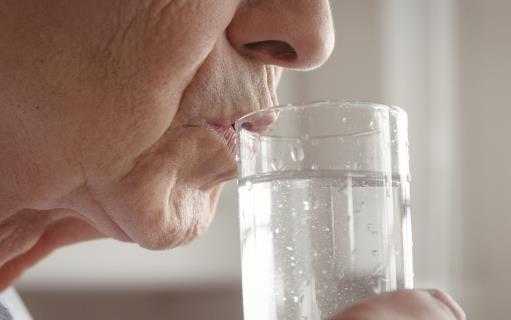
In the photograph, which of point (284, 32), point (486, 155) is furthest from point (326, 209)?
point (486, 155)

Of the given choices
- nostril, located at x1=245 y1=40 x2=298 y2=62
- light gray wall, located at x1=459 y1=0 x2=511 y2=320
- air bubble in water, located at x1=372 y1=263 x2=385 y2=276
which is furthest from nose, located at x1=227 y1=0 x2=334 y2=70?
light gray wall, located at x1=459 y1=0 x2=511 y2=320

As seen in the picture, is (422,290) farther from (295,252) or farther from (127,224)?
(127,224)

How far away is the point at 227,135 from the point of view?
71 cm

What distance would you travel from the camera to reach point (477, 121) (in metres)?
2.69

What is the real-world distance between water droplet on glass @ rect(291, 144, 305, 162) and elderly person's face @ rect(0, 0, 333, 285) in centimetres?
13

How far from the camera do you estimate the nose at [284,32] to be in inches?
25.8

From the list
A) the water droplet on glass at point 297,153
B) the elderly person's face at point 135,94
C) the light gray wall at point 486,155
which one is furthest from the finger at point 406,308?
the light gray wall at point 486,155

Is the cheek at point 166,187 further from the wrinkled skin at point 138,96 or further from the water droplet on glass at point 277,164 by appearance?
the water droplet on glass at point 277,164

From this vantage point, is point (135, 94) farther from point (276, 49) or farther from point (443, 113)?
point (443, 113)

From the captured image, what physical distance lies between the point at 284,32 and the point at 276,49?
32 millimetres

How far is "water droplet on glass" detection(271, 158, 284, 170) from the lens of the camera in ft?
1.87

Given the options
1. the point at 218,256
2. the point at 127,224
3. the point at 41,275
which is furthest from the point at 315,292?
the point at 218,256

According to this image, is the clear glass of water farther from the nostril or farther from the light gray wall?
the light gray wall

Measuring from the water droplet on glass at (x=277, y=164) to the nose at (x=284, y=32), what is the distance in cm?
14
